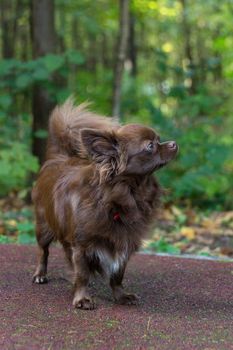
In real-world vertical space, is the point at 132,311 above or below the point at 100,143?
below

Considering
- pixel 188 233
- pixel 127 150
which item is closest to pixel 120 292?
pixel 127 150

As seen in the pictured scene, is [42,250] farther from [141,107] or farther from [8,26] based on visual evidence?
[8,26]

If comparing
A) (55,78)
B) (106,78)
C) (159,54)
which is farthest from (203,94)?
(55,78)

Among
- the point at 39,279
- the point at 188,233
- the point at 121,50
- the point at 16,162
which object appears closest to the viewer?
the point at 39,279

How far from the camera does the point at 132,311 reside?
4.83 meters

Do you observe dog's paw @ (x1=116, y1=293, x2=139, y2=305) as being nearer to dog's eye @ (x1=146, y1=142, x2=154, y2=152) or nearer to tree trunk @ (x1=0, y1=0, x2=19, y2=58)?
dog's eye @ (x1=146, y1=142, x2=154, y2=152)

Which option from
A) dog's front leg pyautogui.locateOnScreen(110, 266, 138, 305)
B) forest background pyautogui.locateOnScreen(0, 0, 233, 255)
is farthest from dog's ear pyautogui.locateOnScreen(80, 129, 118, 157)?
forest background pyautogui.locateOnScreen(0, 0, 233, 255)

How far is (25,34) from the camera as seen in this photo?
1667cm

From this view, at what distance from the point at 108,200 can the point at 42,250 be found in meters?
1.36

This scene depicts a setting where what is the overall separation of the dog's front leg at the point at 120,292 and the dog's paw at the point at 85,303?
29cm

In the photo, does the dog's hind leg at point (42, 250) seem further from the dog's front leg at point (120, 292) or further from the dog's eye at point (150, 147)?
the dog's eye at point (150, 147)

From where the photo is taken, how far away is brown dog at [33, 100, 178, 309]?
480 centimetres

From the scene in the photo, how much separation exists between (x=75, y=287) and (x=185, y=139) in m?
7.02

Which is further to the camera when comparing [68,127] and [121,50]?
[121,50]
